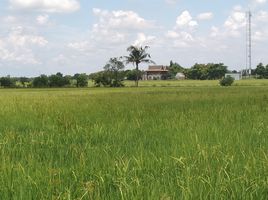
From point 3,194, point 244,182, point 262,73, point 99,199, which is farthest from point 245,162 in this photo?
point 262,73

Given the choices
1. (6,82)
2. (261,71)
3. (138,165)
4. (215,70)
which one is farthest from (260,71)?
(138,165)

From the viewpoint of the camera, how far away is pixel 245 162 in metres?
4.41

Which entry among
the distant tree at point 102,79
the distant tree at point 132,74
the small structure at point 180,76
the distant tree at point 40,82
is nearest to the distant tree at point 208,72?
the small structure at point 180,76

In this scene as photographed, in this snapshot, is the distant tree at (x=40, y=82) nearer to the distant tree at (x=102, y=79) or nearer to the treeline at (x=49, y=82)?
the treeline at (x=49, y=82)

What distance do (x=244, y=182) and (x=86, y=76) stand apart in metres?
74.1

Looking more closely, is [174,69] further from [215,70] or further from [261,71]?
[261,71]

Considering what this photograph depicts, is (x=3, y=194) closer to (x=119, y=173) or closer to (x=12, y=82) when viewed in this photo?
(x=119, y=173)

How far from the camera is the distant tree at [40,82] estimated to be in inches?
2948

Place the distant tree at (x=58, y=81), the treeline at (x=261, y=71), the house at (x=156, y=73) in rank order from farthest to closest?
the house at (x=156, y=73) → the treeline at (x=261, y=71) → the distant tree at (x=58, y=81)

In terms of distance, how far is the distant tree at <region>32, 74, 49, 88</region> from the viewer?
246 ft

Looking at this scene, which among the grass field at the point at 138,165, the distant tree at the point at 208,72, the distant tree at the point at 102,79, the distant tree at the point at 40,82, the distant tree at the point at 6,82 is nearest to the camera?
the grass field at the point at 138,165

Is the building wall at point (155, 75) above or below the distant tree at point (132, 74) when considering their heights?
below

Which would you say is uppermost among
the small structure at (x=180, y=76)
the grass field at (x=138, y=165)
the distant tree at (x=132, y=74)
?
the distant tree at (x=132, y=74)

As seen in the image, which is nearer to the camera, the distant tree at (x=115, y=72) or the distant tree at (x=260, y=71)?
the distant tree at (x=115, y=72)
